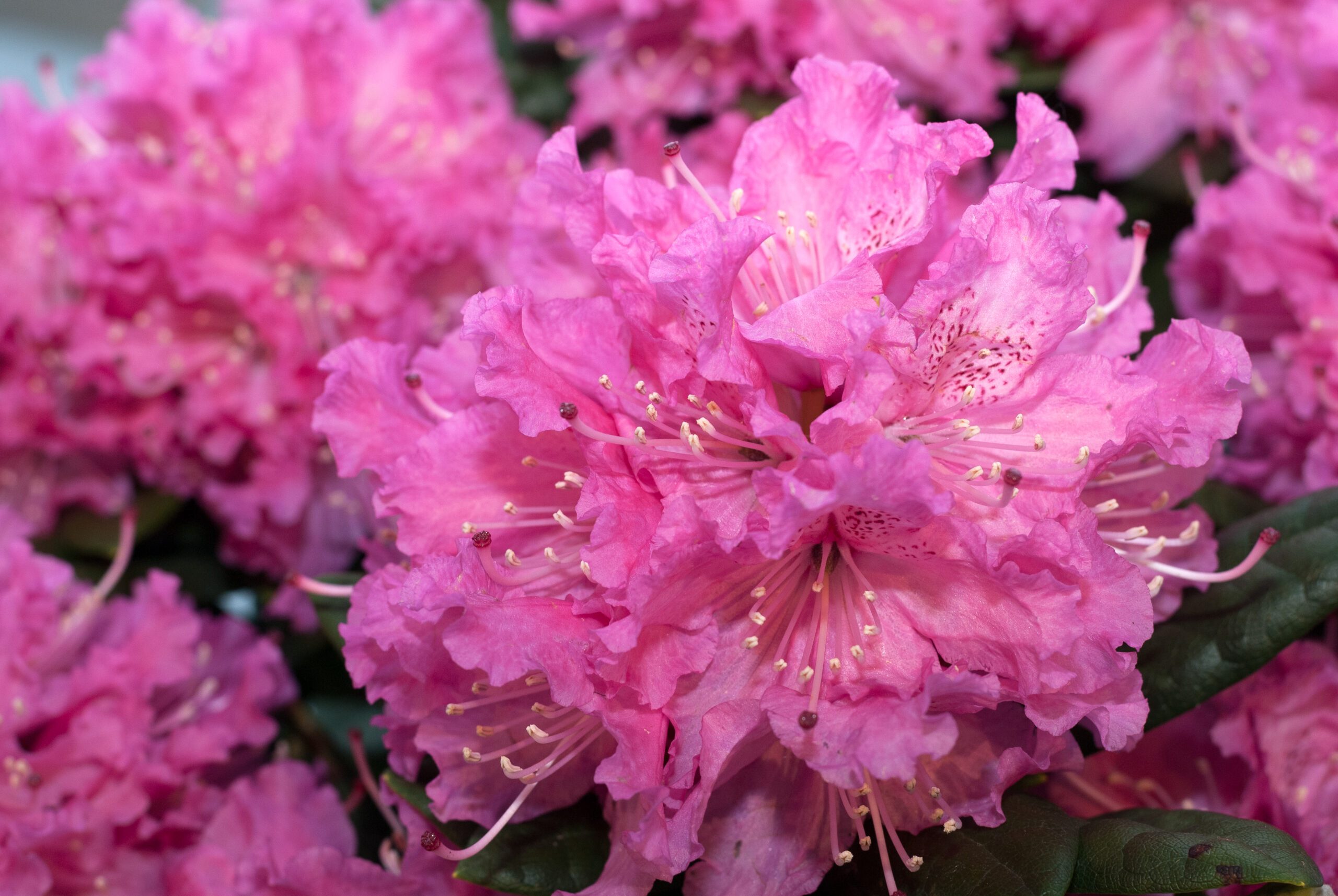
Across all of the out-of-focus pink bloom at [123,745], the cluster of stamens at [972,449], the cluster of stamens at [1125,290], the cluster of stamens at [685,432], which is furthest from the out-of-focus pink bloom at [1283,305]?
the out-of-focus pink bloom at [123,745]

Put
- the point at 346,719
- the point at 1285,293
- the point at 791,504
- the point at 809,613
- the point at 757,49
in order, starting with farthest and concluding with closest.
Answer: the point at 757,49 → the point at 346,719 → the point at 1285,293 → the point at 809,613 → the point at 791,504

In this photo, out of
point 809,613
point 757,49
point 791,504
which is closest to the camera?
point 791,504

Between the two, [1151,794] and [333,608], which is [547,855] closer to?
[333,608]

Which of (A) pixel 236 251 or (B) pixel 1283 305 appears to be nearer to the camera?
(B) pixel 1283 305

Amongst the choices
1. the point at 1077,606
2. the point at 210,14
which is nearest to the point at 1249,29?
A: the point at 1077,606

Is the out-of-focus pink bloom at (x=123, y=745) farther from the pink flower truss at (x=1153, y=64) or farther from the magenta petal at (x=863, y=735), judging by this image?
the pink flower truss at (x=1153, y=64)

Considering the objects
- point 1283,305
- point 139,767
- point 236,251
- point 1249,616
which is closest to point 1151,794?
point 1249,616

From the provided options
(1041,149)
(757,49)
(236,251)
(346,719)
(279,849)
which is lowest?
(346,719)

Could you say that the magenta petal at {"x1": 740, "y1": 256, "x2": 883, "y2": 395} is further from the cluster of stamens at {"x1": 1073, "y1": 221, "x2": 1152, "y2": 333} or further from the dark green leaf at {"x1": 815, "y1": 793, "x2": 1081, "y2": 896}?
the dark green leaf at {"x1": 815, "y1": 793, "x2": 1081, "y2": 896}
